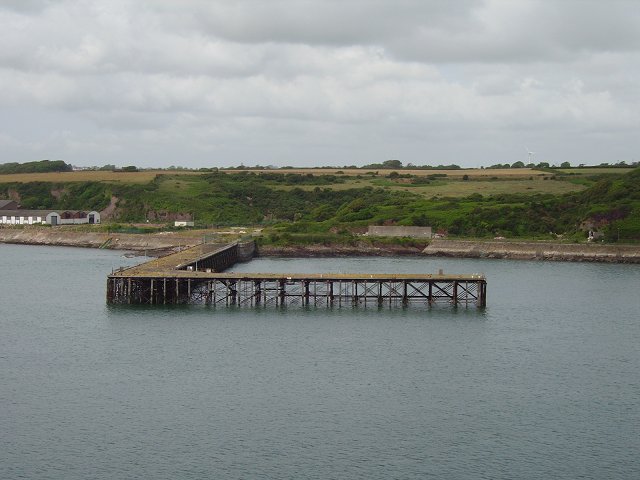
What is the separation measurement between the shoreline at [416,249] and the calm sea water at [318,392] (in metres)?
43.6

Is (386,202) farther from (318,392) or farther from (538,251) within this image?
(318,392)

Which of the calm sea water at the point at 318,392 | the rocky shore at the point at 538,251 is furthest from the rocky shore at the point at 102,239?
the calm sea water at the point at 318,392

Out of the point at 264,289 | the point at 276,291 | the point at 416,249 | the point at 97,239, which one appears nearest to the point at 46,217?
the point at 97,239

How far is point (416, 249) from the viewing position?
123875mm

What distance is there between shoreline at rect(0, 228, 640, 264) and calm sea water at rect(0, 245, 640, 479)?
143 ft

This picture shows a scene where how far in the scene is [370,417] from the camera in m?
39.5

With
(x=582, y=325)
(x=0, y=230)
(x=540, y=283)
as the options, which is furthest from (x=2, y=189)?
(x=582, y=325)

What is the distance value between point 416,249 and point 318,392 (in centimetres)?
8210

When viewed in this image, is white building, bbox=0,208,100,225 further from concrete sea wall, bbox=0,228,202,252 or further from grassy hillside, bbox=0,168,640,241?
grassy hillside, bbox=0,168,640,241

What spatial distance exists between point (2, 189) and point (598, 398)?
168324mm

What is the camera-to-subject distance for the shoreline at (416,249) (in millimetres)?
114125

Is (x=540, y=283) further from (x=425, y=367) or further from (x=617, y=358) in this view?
(x=425, y=367)

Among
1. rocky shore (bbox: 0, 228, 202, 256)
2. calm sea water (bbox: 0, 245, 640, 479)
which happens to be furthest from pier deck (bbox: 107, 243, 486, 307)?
rocky shore (bbox: 0, 228, 202, 256)

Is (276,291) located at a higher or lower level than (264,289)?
lower
